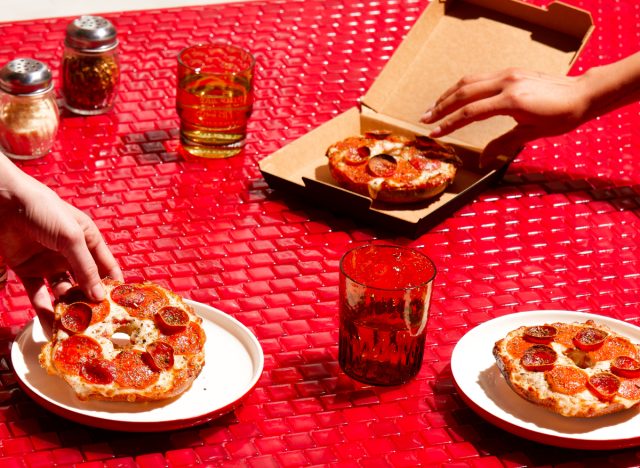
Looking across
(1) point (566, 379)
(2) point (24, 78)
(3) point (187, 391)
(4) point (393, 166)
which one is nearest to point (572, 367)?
(1) point (566, 379)

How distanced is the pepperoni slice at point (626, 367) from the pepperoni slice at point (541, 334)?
74 mm

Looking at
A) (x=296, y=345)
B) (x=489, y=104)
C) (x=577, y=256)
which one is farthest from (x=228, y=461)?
(x=489, y=104)

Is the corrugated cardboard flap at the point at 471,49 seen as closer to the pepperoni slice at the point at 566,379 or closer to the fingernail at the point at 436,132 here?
the fingernail at the point at 436,132

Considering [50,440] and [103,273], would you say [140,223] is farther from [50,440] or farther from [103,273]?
[50,440]

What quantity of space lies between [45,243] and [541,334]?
57 centimetres

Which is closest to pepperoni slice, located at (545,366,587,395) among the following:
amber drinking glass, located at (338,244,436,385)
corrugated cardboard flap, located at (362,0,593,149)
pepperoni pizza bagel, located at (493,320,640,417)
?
pepperoni pizza bagel, located at (493,320,640,417)

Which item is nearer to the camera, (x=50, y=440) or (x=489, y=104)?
(x=50, y=440)

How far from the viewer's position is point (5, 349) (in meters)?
1.21

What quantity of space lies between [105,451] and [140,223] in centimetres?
48

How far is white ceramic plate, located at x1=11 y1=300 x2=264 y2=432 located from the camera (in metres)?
1.06

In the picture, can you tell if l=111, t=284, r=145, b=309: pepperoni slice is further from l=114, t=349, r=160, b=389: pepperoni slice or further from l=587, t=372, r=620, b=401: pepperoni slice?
l=587, t=372, r=620, b=401: pepperoni slice

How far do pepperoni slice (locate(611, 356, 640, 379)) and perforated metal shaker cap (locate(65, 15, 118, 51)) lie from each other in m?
0.97

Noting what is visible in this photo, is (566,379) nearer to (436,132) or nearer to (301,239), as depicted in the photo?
(301,239)

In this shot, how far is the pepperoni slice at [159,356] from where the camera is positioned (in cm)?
110
